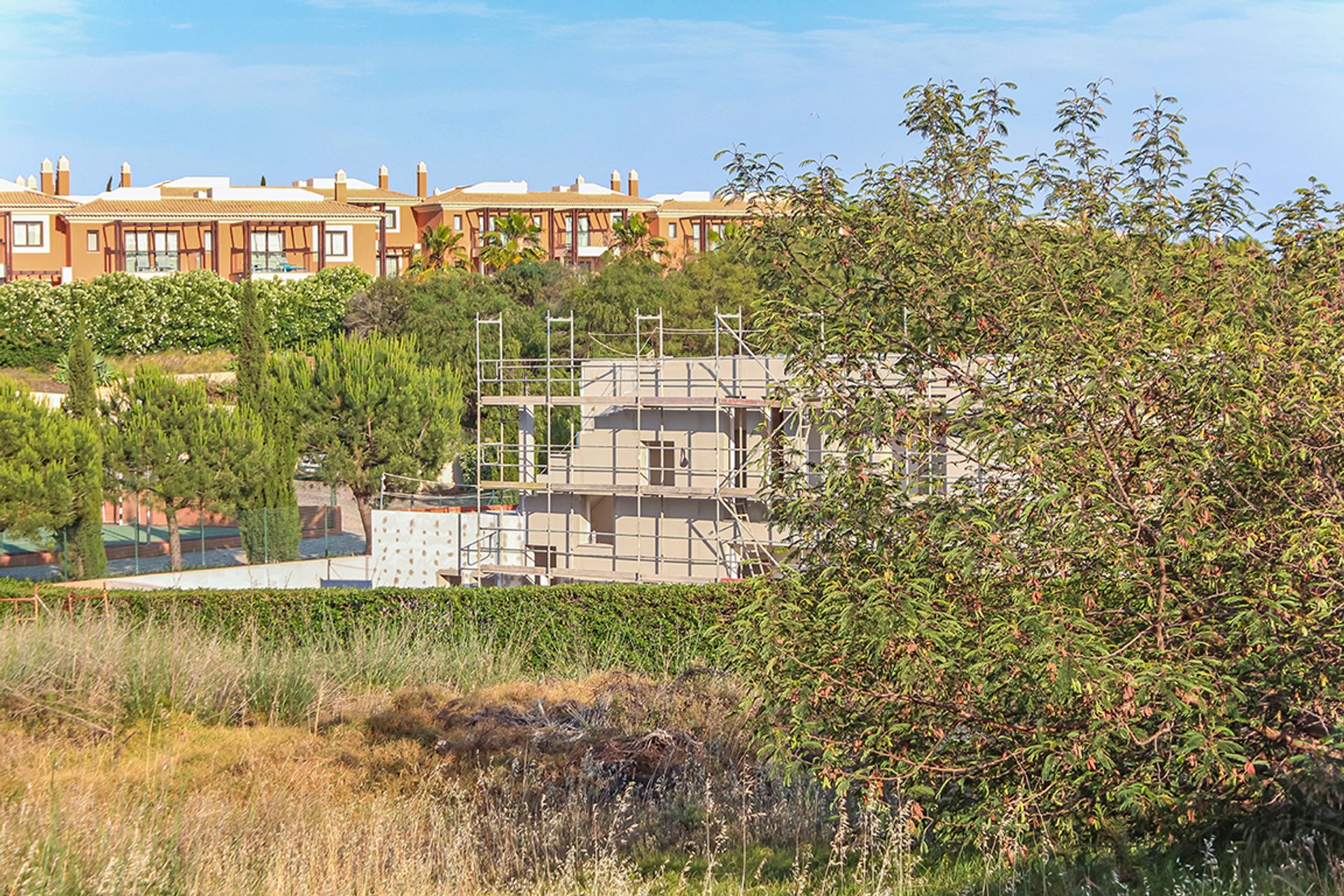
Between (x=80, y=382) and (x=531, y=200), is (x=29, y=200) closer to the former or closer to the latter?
(x=531, y=200)

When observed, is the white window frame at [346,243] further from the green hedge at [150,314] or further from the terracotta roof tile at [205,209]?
the green hedge at [150,314]

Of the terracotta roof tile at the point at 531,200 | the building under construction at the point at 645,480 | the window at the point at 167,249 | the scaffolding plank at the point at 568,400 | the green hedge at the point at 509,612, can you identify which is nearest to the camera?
the green hedge at the point at 509,612

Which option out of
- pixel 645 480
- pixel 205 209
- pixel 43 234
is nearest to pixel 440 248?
pixel 205 209

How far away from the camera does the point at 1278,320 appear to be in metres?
7.38

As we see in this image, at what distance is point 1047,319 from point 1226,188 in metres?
1.93

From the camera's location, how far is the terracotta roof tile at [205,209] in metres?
65.2

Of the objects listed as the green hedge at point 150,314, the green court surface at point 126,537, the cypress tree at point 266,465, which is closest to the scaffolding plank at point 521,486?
the cypress tree at point 266,465

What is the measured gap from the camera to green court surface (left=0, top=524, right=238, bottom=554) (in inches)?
1378

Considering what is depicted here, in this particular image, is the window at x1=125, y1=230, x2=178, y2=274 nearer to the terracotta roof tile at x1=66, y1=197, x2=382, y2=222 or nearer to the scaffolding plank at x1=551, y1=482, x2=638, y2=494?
the terracotta roof tile at x1=66, y1=197, x2=382, y2=222

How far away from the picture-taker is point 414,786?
38.7ft

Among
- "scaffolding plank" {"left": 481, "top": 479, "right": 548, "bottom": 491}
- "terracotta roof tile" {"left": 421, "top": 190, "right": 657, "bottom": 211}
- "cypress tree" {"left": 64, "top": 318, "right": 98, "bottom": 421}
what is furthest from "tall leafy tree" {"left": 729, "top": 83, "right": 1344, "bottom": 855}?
"terracotta roof tile" {"left": 421, "top": 190, "right": 657, "bottom": 211}

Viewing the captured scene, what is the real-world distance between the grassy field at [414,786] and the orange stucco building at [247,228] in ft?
152

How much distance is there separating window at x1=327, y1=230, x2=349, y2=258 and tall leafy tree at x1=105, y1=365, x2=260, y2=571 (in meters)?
32.5

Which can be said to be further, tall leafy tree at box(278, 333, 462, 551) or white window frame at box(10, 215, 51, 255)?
white window frame at box(10, 215, 51, 255)
